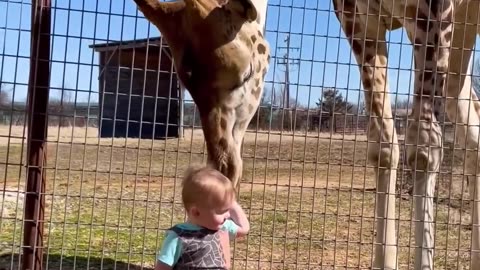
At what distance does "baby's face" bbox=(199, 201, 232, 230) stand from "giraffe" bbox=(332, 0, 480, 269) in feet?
4.52

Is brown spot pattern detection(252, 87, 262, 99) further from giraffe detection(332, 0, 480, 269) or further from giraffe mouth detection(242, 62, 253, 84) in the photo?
giraffe detection(332, 0, 480, 269)

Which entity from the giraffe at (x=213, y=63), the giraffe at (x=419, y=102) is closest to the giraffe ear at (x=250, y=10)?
the giraffe at (x=213, y=63)

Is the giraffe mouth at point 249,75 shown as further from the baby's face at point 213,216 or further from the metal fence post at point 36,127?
the baby's face at point 213,216

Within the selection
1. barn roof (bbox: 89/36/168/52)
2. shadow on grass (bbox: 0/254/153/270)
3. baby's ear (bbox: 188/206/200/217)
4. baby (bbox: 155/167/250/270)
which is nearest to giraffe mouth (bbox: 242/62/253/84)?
barn roof (bbox: 89/36/168/52)

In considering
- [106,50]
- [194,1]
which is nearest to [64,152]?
[106,50]

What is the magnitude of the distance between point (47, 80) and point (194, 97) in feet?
1.88

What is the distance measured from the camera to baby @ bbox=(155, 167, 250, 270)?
7.21 feet

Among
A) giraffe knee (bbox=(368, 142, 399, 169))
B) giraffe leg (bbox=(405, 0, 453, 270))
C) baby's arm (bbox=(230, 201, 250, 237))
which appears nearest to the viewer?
baby's arm (bbox=(230, 201, 250, 237))

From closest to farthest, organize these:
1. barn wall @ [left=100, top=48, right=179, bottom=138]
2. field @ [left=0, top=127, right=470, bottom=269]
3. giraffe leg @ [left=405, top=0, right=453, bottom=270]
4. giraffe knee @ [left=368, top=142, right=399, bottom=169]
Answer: barn wall @ [left=100, top=48, right=179, bottom=138] < field @ [left=0, top=127, right=470, bottom=269] < giraffe leg @ [left=405, top=0, right=453, bottom=270] < giraffe knee @ [left=368, top=142, right=399, bottom=169]

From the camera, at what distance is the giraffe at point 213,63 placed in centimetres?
301

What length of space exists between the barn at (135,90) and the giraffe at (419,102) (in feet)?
2.95

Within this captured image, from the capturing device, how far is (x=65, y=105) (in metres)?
3.14

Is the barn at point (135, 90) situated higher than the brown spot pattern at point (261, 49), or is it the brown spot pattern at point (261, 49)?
the brown spot pattern at point (261, 49)

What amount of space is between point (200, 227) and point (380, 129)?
1.93 m
